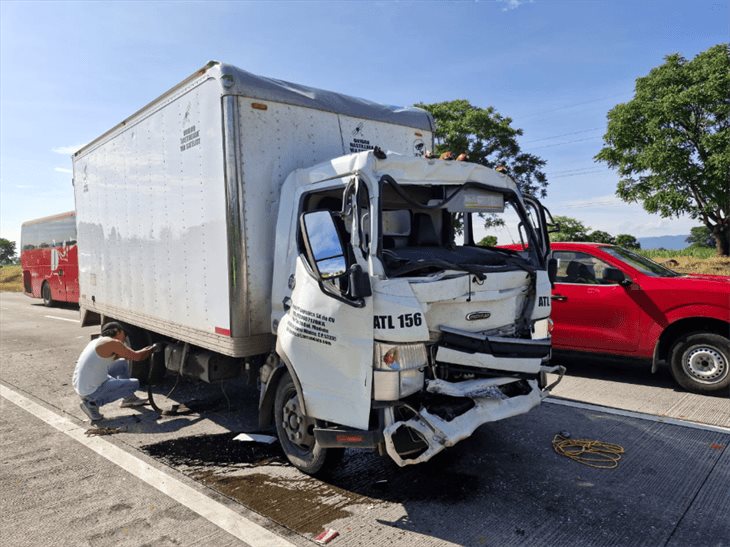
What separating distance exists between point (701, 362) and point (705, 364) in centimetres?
5

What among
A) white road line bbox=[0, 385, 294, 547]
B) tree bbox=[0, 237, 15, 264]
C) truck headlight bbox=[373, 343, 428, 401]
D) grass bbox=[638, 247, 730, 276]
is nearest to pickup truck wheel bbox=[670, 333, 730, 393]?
truck headlight bbox=[373, 343, 428, 401]

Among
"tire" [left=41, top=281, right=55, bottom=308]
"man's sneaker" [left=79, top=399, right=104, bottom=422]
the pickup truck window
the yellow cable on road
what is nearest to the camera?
the yellow cable on road

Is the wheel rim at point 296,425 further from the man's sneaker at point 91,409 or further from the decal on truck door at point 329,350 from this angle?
the man's sneaker at point 91,409

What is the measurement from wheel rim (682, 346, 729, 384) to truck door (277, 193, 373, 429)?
5053mm

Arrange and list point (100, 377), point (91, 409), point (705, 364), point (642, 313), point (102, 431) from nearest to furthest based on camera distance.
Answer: point (102, 431), point (91, 409), point (100, 377), point (705, 364), point (642, 313)

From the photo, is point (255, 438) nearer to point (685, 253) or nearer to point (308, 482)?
point (308, 482)

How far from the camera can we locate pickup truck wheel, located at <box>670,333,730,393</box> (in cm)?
638

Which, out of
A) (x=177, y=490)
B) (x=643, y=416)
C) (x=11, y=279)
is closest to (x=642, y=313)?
(x=643, y=416)

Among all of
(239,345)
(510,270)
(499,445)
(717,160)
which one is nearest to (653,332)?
(499,445)

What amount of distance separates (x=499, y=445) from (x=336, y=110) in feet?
12.2

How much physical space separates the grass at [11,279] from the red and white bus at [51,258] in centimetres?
1467

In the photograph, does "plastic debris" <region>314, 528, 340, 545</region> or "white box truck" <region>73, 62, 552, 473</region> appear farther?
"white box truck" <region>73, 62, 552, 473</region>

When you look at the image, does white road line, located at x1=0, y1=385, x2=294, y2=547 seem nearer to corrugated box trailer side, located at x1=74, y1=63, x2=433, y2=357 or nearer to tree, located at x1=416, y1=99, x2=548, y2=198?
corrugated box trailer side, located at x1=74, y1=63, x2=433, y2=357

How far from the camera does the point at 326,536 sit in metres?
3.44
